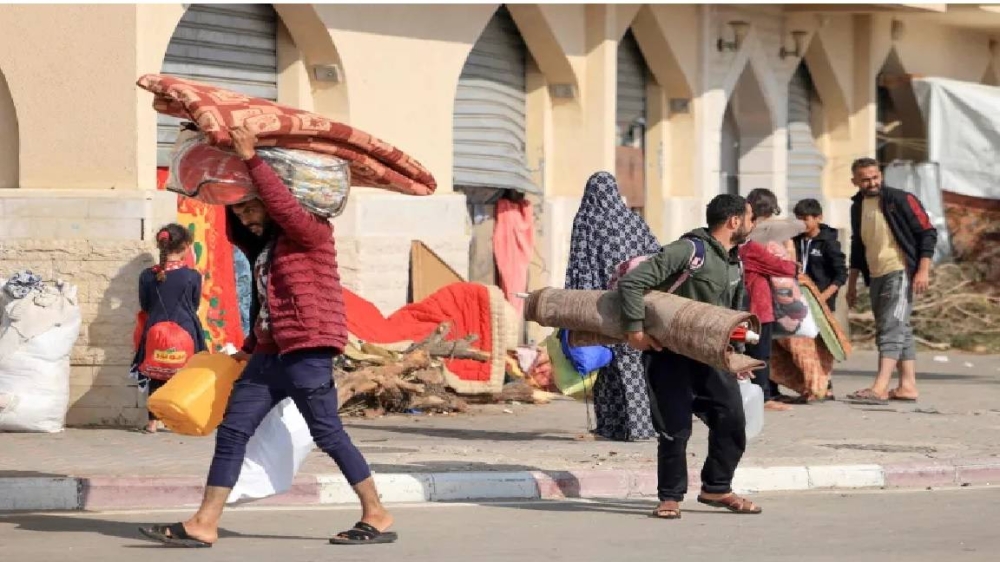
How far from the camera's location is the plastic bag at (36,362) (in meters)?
12.7

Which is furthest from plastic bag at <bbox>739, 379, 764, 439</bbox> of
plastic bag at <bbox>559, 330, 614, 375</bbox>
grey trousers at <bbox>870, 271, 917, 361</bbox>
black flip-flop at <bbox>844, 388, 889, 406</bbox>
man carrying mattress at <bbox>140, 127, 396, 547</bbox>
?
black flip-flop at <bbox>844, 388, 889, 406</bbox>

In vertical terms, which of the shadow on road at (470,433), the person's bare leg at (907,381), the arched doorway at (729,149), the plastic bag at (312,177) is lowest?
the shadow on road at (470,433)

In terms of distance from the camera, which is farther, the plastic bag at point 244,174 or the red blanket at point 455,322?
the red blanket at point 455,322

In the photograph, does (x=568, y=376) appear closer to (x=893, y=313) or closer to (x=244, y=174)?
(x=893, y=313)

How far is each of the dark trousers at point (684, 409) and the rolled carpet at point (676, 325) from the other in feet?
0.65

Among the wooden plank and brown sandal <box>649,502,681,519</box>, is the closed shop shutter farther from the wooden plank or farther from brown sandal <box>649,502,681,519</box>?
brown sandal <box>649,502,681,519</box>

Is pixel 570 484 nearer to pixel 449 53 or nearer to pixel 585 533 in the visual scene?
pixel 585 533

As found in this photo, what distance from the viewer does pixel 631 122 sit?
21844mm

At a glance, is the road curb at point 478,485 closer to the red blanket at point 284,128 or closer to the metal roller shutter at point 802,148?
the red blanket at point 284,128

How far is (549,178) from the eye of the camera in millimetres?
19969

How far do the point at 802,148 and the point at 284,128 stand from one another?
1757cm

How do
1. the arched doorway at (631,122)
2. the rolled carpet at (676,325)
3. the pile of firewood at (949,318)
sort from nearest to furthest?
the rolled carpet at (676,325), the arched doorway at (631,122), the pile of firewood at (949,318)

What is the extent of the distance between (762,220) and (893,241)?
4.09 ft

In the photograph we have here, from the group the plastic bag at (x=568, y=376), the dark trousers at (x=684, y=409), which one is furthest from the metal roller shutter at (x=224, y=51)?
the dark trousers at (x=684, y=409)
